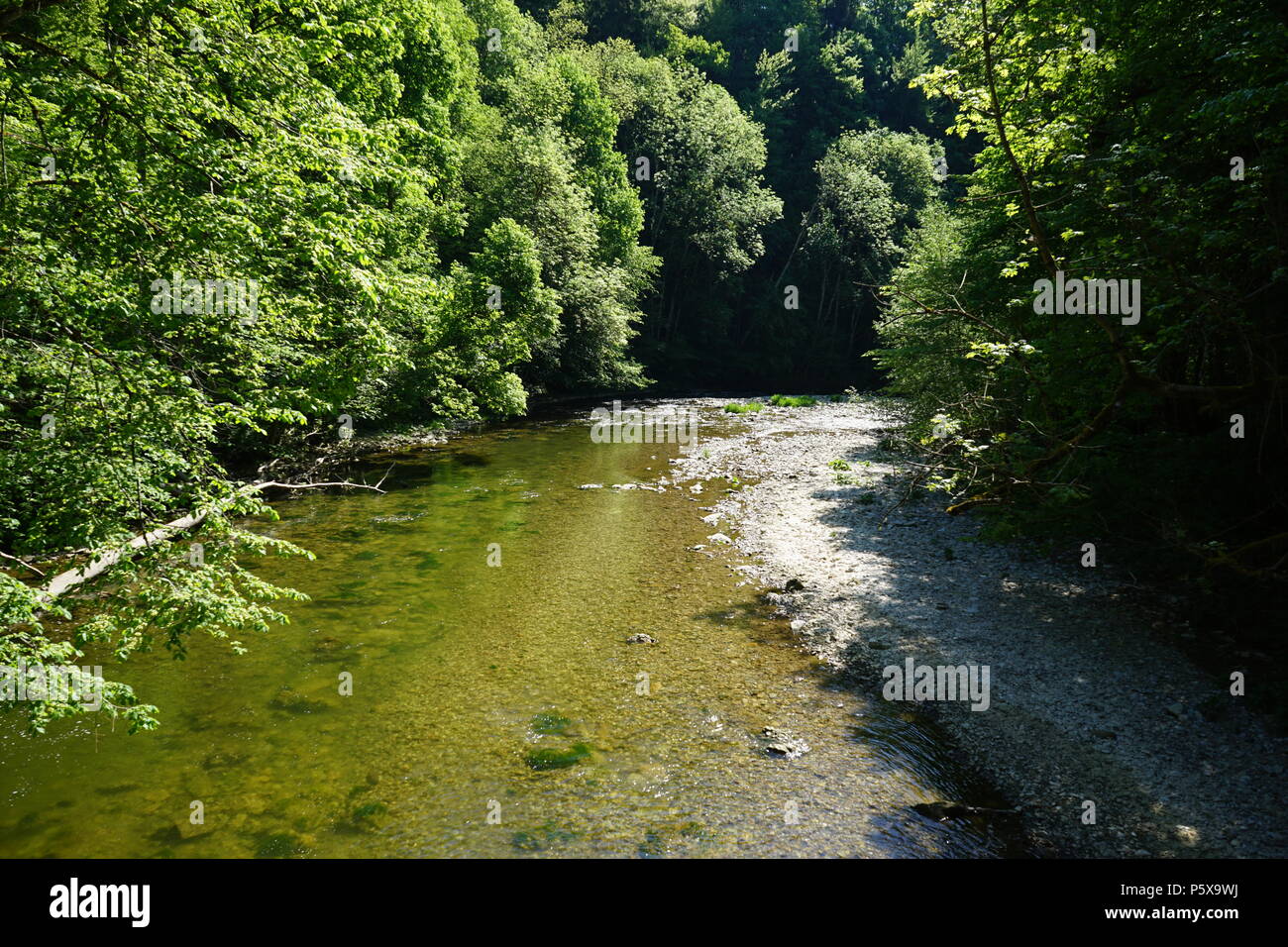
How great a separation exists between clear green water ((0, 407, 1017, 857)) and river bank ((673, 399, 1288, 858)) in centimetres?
72

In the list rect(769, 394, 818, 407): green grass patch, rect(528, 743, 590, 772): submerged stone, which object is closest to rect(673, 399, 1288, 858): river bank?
rect(528, 743, 590, 772): submerged stone

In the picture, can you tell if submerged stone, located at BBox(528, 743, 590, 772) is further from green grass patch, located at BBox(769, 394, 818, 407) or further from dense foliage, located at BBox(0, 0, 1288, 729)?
green grass patch, located at BBox(769, 394, 818, 407)

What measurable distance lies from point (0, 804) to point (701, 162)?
166 feet

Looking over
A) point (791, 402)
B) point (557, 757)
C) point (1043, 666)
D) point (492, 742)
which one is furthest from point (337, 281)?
point (791, 402)

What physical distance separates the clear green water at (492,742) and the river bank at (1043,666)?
28.5 inches

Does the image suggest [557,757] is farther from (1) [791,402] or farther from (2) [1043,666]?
(1) [791,402]

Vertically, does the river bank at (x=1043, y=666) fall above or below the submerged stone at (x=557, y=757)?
above

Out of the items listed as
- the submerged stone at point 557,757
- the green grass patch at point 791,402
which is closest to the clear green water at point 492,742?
the submerged stone at point 557,757

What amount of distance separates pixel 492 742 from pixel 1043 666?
22.7ft

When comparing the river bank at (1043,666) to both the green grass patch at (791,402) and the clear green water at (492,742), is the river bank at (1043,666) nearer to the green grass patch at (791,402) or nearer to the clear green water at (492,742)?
the clear green water at (492,742)

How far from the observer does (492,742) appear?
7.95 meters

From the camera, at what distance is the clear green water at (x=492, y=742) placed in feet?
21.1

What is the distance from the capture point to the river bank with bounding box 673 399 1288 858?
21.3 ft
